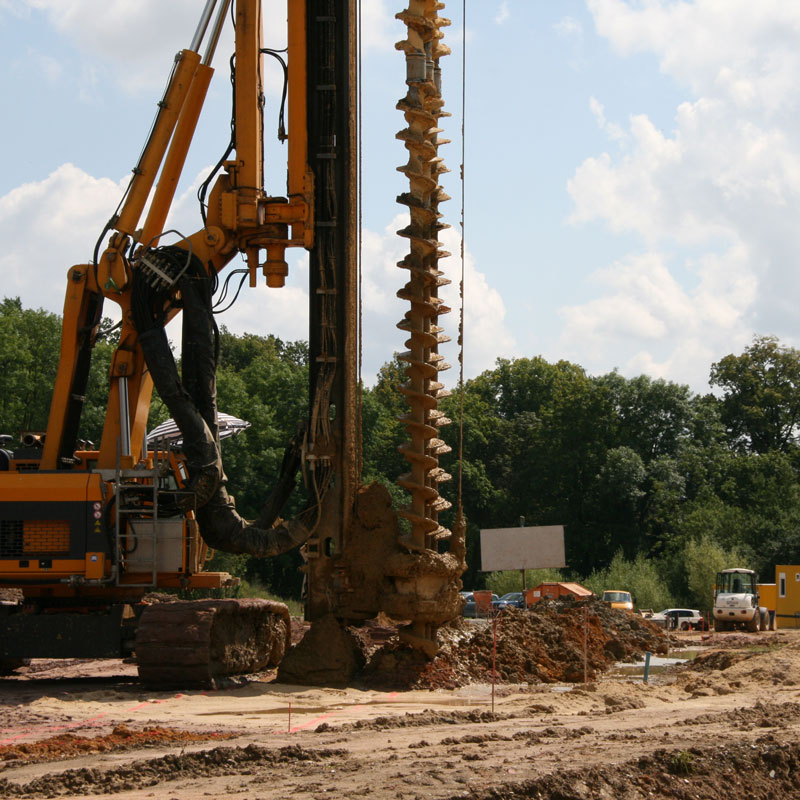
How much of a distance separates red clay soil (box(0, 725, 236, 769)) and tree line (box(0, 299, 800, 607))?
30220mm

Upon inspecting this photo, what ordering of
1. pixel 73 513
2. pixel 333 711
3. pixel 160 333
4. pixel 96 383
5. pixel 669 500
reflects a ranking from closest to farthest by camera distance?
1. pixel 333 711
2. pixel 73 513
3. pixel 160 333
4. pixel 96 383
5. pixel 669 500

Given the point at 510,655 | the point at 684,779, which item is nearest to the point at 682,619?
the point at 510,655

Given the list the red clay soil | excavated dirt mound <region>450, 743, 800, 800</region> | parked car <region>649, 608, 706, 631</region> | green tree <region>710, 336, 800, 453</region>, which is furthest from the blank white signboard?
green tree <region>710, 336, 800, 453</region>

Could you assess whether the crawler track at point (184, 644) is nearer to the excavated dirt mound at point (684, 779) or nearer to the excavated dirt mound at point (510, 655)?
the excavated dirt mound at point (510, 655)

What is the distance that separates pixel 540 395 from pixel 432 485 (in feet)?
214

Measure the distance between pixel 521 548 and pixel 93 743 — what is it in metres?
16.7

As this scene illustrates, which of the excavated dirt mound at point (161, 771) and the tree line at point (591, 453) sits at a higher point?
the tree line at point (591, 453)

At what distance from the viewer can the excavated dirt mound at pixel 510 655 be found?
16375 millimetres

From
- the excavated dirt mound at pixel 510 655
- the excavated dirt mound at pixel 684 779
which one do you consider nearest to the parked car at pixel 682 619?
the excavated dirt mound at pixel 510 655

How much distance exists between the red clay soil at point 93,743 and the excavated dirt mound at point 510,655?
4903mm

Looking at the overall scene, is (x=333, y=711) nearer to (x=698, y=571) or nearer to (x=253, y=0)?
(x=253, y=0)

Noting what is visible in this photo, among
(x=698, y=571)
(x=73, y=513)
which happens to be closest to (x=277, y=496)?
(x=73, y=513)

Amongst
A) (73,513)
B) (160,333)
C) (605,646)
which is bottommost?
(605,646)

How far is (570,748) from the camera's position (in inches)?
406
